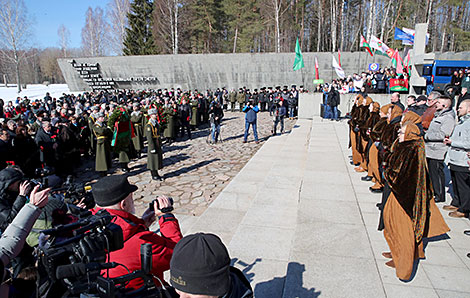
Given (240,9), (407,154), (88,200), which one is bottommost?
(88,200)

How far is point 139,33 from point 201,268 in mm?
43957

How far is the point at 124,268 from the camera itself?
1843 millimetres

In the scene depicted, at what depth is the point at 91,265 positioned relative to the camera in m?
1.48

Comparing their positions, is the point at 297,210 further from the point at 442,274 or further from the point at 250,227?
the point at 442,274

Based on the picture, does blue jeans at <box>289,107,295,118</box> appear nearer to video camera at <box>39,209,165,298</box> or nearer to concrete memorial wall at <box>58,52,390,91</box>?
concrete memorial wall at <box>58,52,390,91</box>

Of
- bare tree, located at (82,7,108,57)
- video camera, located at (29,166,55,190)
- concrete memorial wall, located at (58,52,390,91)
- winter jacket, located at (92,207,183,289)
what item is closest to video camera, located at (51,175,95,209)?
video camera, located at (29,166,55,190)

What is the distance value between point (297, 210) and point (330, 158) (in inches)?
145

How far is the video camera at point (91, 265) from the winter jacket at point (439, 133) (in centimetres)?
542

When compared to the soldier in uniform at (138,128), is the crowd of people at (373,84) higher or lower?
higher

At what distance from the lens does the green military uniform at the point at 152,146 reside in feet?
25.5

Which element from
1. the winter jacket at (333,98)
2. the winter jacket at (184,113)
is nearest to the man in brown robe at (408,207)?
the winter jacket at (184,113)

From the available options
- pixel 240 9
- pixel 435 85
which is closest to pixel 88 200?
pixel 435 85

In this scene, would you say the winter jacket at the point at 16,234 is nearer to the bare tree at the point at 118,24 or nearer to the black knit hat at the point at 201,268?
the black knit hat at the point at 201,268

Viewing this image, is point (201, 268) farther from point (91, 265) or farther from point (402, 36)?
point (402, 36)
